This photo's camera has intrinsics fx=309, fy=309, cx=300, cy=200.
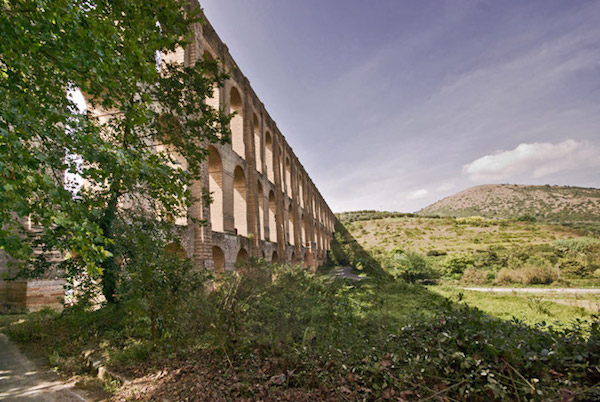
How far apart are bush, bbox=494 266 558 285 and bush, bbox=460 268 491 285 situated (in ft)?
3.09

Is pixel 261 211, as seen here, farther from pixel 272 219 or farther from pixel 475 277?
pixel 475 277

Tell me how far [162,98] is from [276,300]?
4641 mm

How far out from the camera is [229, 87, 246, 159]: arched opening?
14.4m

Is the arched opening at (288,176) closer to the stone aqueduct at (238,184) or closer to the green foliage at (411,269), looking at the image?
the stone aqueduct at (238,184)

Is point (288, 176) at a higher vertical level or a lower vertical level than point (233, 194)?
higher

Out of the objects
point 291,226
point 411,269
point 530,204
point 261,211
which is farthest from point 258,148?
point 530,204

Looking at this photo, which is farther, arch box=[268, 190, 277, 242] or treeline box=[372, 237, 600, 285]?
treeline box=[372, 237, 600, 285]

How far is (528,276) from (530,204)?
232ft

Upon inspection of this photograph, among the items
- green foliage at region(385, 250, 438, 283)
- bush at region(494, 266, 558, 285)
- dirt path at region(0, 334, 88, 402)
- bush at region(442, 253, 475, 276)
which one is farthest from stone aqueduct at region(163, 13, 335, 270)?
bush at region(494, 266, 558, 285)

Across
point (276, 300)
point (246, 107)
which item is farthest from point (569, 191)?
point (276, 300)

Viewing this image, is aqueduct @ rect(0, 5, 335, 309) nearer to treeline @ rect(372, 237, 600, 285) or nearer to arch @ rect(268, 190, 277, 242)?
arch @ rect(268, 190, 277, 242)

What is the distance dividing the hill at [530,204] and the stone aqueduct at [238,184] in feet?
187

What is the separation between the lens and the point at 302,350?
3.72m

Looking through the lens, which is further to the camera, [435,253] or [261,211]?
[435,253]
